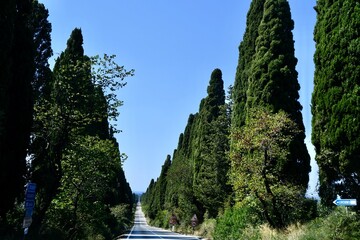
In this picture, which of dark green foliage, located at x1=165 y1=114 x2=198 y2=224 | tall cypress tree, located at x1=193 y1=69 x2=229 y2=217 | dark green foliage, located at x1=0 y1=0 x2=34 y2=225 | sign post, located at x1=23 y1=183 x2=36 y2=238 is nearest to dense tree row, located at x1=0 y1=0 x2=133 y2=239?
dark green foliage, located at x1=0 y1=0 x2=34 y2=225

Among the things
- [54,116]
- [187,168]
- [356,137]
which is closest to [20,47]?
[54,116]

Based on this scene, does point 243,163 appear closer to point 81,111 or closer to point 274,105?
point 274,105

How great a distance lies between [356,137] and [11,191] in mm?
10740

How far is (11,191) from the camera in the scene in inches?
520

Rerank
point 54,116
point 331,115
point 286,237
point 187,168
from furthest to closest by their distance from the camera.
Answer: point 187,168 → point 54,116 → point 286,237 → point 331,115

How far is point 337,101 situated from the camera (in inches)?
525

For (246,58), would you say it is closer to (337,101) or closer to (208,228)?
(337,101)

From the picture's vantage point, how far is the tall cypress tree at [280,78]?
64.9 ft

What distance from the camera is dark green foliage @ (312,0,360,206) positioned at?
12781 millimetres

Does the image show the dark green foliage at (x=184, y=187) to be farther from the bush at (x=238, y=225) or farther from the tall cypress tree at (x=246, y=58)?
the bush at (x=238, y=225)

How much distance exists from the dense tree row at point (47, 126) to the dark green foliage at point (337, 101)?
7936mm

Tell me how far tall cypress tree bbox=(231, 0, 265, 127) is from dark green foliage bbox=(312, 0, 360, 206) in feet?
39.1

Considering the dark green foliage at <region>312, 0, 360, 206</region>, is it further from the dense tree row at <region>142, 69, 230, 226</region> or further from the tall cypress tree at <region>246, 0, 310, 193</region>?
the dense tree row at <region>142, 69, 230, 226</region>

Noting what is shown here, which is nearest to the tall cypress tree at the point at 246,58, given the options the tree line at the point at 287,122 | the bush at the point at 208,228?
the tree line at the point at 287,122
